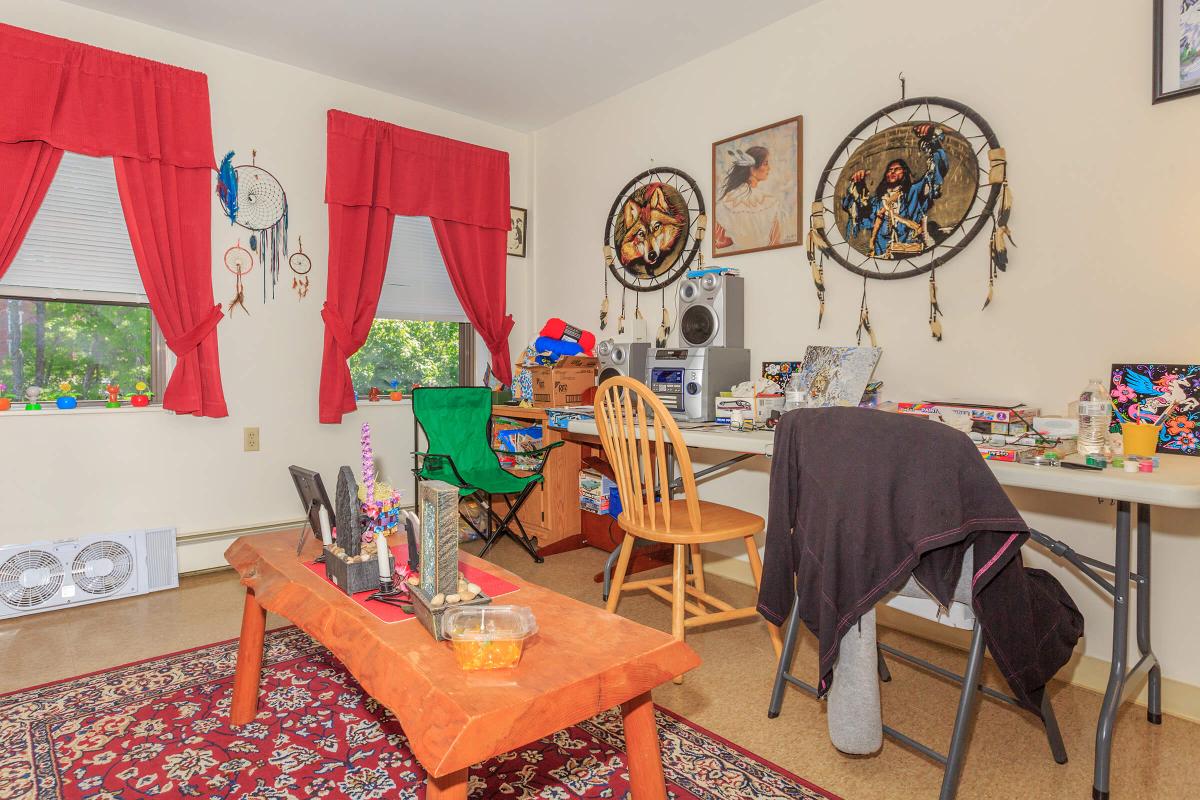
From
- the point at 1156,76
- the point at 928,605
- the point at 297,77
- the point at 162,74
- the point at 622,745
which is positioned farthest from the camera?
the point at 297,77

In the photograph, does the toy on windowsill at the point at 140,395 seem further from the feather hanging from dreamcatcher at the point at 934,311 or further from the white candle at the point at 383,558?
the feather hanging from dreamcatcher at the point at 934,311

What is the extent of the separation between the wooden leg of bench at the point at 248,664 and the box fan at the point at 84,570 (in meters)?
Result: 1.50

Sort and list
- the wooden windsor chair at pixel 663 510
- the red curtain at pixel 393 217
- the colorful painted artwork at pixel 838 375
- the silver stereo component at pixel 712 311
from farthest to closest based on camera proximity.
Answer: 1. the red curtain at pixel 393 217
2. the silver stereo component at pixel 712 311
3. the colorful painted artwork at pixel 838 375
4. the wooden windsor chair at pixel 663 510

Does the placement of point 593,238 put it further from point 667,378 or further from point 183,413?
point 183,413

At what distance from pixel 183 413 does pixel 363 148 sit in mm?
1697

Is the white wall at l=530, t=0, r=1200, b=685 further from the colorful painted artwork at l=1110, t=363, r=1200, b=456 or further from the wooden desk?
the wooden desk

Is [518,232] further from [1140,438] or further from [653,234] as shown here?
[1140,438]

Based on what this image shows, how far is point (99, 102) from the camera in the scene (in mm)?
2895

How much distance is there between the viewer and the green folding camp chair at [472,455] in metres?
3.51

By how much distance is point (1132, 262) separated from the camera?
2.10 m

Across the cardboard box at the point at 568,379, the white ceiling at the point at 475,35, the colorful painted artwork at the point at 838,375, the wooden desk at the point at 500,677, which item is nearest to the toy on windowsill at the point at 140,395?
the white ceiling at the point at 475,35

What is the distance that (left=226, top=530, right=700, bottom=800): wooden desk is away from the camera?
1.01 m

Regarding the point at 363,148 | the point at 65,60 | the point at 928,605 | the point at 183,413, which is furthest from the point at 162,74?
the point at 928,605

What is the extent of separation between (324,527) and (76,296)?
2.20m
